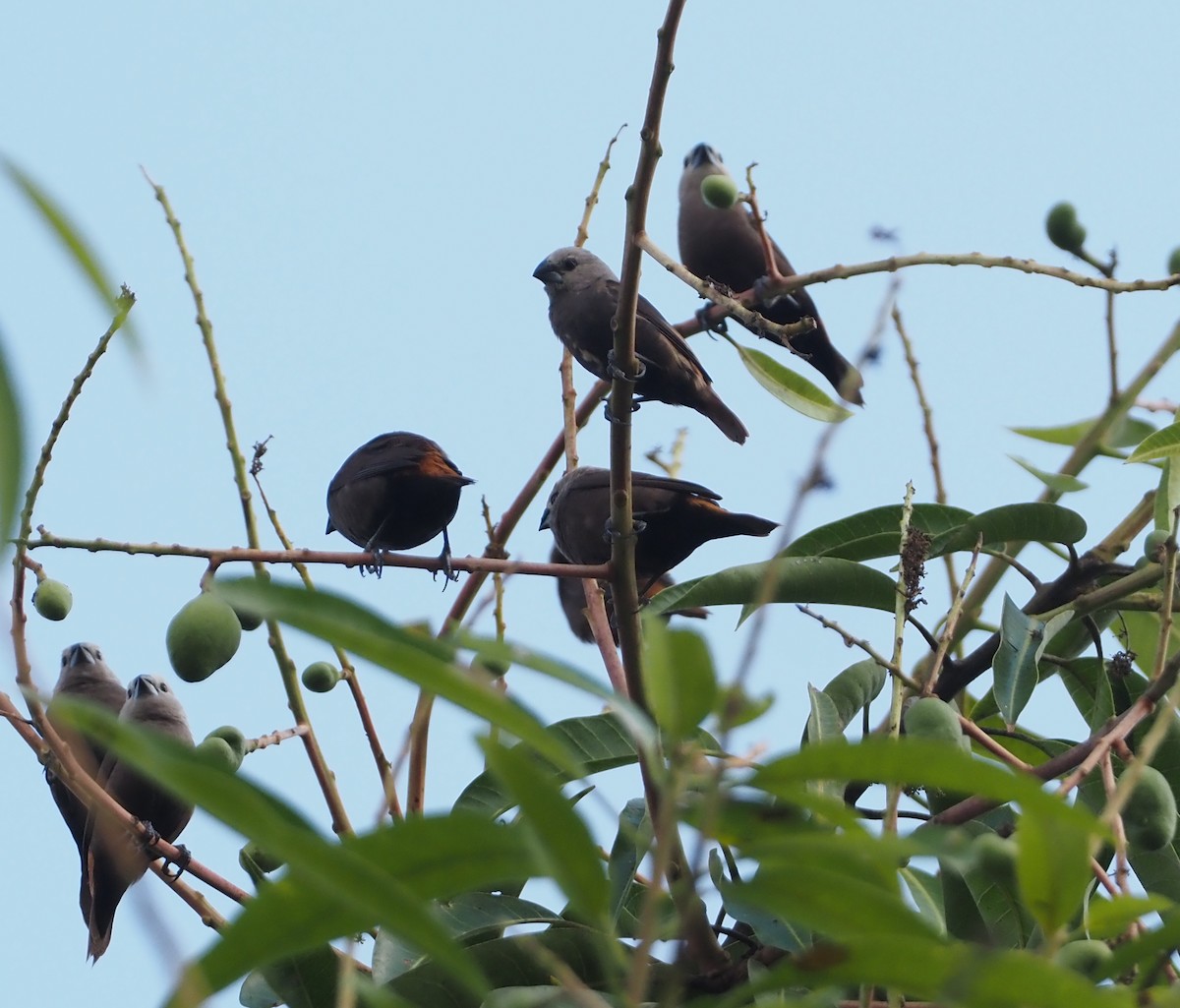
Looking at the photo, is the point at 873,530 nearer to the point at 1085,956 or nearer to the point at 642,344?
the point at 1085,956

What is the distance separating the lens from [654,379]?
4562 mm

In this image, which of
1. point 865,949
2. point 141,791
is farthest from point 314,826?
point 141,791

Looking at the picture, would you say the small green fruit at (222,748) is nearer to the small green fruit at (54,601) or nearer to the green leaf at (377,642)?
the small green fruit at (54,601)

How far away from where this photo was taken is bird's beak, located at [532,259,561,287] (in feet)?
16.1

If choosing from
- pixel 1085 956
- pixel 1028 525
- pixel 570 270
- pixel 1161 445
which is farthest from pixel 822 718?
pixel 570 270

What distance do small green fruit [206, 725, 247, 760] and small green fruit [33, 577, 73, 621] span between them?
424 millimetres

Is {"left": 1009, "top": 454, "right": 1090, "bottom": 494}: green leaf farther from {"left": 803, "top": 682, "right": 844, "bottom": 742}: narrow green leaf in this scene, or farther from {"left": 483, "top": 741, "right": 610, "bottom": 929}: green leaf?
{"left": 483, "top": 741, "right": 610, "bottom": 929}: green leaf

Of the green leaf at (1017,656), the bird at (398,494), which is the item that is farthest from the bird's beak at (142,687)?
the green leaf at (1017,656)

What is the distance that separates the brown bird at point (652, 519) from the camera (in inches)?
162

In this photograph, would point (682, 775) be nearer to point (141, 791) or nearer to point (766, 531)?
point (766, 531)

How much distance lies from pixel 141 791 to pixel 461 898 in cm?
275

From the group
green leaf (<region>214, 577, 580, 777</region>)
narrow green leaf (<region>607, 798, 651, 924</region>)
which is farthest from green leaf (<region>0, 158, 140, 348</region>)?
narrow green leaf (<region>607, 798, 651, 924</region>)

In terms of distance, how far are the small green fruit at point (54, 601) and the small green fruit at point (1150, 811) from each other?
205 centimetres

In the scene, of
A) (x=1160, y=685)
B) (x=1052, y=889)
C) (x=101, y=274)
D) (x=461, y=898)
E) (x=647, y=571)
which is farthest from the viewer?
(x=647, y=571)
